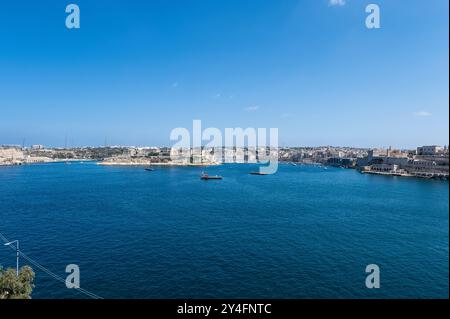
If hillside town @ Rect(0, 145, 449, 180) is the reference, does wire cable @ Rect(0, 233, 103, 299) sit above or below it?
below

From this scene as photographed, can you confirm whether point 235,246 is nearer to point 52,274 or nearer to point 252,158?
point 52,274

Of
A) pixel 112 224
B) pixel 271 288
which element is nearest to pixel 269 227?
pixel 271 288

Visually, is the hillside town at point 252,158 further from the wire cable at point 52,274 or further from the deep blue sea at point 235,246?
the wire cable at point 52,274

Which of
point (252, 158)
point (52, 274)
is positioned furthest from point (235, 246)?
point (252, 158)

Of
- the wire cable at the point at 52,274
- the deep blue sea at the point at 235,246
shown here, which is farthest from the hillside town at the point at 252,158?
the wire cable at the point at 52,274

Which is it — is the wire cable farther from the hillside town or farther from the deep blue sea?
the hillside town

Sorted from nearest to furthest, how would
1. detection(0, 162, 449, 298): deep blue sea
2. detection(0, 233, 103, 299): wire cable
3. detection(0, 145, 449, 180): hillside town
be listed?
detection(0, 233, 103, 299): wire cable < detection(0, 162, 449, 298): deep blue sea < detection(0, 145, 449, 180): hillside town

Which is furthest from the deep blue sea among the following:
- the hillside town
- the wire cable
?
the hillside town
